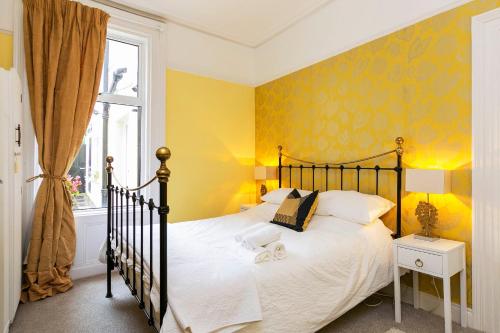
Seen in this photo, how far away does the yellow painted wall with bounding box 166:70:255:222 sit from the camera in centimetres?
371

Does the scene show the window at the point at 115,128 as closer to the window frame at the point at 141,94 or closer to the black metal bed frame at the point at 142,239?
the window frame at the point at 141,94

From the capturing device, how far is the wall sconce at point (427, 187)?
2.10 meters

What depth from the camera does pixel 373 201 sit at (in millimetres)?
2490

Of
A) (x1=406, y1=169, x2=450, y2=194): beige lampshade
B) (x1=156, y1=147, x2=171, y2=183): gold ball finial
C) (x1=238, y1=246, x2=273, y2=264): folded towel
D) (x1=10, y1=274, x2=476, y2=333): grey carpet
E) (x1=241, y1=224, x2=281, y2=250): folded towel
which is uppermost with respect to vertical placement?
(x1=156, y1=147, x2=171, y2=183): gold ball finial

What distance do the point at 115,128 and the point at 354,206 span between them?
2.82 m

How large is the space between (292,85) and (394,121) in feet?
4.87

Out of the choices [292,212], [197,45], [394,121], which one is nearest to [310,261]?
[292,212]

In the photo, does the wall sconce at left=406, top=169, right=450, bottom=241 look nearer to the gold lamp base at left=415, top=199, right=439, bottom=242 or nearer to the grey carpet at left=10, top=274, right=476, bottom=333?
the gold lamp base at left=415, top=199, right=439, bottom=242

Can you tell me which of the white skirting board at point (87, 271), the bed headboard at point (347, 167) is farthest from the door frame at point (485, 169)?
the white skirting board at point (87, 271)

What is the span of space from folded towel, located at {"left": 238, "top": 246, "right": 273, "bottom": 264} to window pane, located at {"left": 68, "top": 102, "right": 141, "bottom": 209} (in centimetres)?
228

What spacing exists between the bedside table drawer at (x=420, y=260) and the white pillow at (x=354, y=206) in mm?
345

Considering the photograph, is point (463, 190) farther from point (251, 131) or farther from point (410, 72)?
point (251, 131)

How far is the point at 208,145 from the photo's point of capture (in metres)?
3.97

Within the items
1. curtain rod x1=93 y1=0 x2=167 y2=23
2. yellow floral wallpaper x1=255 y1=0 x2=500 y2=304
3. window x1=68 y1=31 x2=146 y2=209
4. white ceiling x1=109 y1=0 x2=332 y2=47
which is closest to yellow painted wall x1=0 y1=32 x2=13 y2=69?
window x1=68 y1=31 x2=146 y2=209
